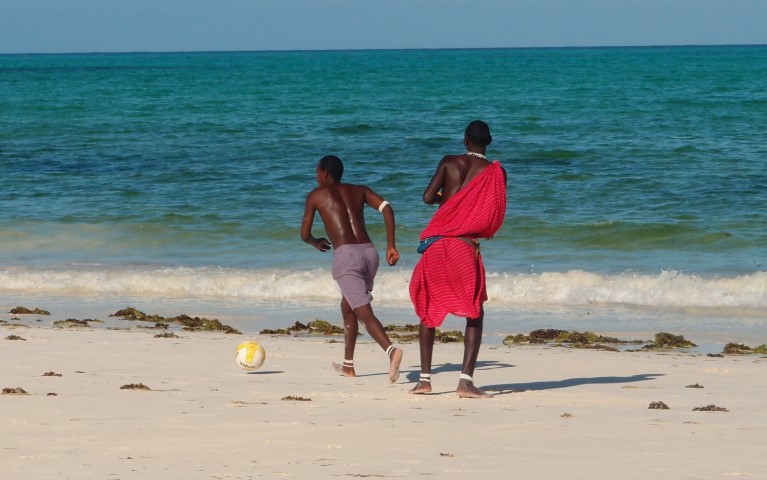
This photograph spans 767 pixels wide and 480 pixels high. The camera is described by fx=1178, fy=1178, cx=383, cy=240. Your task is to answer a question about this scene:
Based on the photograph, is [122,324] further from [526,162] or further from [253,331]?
[526,162]

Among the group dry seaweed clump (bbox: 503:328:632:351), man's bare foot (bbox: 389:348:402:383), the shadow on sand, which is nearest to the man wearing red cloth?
man's bare foot (bbox: 389:348:402:383)

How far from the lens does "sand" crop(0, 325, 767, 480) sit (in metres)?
4.90

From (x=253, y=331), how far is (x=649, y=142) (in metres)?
18.5

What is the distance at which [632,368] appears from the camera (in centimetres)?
828

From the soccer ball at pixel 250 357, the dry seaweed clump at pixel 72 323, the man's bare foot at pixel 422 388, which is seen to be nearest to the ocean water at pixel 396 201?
the dry seaweed clump at pixel 72 323

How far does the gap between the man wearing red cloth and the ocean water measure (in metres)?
3.95

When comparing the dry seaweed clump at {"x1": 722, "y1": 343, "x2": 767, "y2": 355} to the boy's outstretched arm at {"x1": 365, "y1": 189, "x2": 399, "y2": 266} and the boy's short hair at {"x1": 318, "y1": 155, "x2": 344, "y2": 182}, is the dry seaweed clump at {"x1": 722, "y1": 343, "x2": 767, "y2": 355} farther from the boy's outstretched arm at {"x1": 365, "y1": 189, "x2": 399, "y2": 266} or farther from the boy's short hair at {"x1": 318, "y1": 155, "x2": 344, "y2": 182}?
the boy's short hair at {"x1": 318, "y1": 155, "x2": 344, "y2": 182}

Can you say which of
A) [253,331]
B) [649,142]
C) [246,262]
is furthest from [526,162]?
[253,331]

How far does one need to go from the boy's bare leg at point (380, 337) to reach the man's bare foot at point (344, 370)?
0.45m

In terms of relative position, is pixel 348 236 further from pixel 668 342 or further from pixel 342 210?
pixel 668 342

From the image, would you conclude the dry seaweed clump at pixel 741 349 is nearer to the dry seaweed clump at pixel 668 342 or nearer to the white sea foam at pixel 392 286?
the dry seaweed clump at pixel 668 342

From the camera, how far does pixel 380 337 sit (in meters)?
7.24

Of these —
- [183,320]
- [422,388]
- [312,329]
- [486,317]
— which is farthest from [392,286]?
[422,388]

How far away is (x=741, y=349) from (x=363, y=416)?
4375 millimetres
